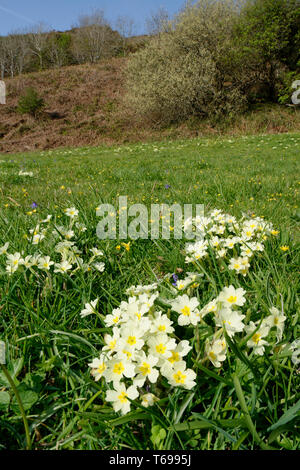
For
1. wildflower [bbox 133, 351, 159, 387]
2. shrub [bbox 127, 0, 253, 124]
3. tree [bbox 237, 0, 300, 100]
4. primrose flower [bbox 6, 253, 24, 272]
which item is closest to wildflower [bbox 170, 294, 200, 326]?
wildflower [bbox 133, 351, 159, 387]

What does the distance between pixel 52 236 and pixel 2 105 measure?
31820 mm

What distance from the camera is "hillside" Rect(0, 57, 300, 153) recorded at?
21292 millimetres

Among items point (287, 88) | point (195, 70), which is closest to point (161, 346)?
point (195, 70)

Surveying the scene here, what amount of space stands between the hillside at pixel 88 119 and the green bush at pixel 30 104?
0.68 meters

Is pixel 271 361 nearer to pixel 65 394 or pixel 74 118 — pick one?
pixel 65 394

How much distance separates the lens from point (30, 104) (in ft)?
85.0

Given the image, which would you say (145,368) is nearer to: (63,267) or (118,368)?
(118,368)

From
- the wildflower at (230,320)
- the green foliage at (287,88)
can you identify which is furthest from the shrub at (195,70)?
the wildflower at (230,320)

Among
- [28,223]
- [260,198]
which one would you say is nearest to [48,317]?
[28,223]

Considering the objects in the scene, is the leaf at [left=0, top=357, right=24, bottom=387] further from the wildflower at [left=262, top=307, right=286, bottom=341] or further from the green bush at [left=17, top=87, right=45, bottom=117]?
the green bush at [left=17, top=87, right=45, bottom=117]

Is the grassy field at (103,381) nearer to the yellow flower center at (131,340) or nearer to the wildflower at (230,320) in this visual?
the wildflower at (230,320)

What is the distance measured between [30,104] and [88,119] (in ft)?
17.7

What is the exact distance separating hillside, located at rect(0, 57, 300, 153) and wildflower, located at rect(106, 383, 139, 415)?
21.1 meters
